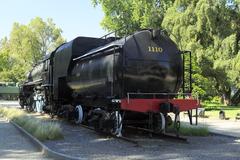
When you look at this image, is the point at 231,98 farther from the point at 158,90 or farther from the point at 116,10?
the point at 158,90

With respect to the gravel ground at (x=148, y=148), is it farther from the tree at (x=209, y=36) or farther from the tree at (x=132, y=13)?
the tree at (x=132, y=13)

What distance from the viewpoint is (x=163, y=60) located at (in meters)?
14.7

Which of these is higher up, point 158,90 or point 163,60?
point 163,60

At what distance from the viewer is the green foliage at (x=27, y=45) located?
Answer: 83.3m

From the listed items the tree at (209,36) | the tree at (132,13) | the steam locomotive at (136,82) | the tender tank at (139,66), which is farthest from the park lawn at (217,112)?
the tree at (132,13)

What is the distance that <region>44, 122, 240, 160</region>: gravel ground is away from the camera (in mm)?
10971

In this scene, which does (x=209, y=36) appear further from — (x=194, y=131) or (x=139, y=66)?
(x=139, y=66)

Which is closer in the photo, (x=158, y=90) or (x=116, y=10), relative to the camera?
(x=158, y=90)

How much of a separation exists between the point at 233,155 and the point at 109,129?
15.3 feet

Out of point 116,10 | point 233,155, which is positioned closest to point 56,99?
point 233,155

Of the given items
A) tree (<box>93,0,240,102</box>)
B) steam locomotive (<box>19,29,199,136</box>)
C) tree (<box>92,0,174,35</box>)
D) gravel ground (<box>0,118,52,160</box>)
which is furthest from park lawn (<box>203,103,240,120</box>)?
tree (<box>92,0,174,35</box>)

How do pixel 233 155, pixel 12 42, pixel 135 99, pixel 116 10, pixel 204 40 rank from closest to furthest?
pixel 233 155 → pixel 135 99 → pixel 204 40 → pixel 116 10 → pixel 12 42

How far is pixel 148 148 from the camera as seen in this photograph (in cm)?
1229

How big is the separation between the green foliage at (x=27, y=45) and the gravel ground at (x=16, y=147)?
219 ft
